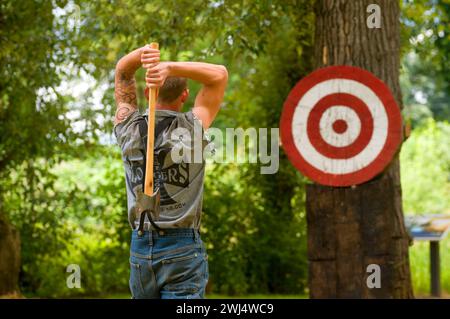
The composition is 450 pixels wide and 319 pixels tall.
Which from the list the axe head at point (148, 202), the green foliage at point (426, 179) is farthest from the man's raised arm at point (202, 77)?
the green foliage at point (426, 179)

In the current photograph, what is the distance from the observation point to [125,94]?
377cm

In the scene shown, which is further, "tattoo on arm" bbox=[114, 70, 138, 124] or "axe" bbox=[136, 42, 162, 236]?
"tattoo on arm" bbox=[114, 70, 138, 124]

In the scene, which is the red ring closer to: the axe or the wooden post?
the axe

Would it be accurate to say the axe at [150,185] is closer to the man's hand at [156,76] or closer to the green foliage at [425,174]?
the man's hand at [156,76]

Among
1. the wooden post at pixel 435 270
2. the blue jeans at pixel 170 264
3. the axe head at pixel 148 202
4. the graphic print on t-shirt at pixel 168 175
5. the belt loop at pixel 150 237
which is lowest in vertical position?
the wooden post at pixel 435 270

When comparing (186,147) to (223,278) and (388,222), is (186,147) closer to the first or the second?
(388,222)

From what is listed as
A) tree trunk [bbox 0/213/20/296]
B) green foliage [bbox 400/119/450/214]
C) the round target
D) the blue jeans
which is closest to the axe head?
the blue jeans

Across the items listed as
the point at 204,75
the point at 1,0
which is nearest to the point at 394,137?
the point at 204,75

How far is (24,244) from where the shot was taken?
8.37 m

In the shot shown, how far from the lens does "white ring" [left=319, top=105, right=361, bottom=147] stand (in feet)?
17.8

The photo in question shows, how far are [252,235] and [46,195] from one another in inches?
86.4

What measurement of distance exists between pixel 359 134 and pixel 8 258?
3.82m

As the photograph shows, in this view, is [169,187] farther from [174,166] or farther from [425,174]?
[425,174]

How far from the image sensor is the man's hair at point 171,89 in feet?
11.8
